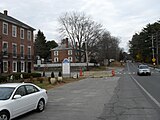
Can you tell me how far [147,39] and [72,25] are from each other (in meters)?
36.7

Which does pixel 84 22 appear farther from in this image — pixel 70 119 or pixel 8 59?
pixel 70 119

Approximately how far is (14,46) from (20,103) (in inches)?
1688

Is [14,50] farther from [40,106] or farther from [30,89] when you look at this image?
[30,89]

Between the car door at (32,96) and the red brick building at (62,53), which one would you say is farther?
the red brick building at (62,53)

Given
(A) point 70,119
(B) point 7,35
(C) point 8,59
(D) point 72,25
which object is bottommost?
(A) point 70,119

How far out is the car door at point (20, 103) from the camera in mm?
9555

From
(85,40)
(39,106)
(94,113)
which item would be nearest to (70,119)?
(94,113)

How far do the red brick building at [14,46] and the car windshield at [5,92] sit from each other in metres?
35.3

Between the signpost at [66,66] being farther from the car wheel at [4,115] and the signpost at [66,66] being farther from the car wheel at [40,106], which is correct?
the car wheel at [4,115]

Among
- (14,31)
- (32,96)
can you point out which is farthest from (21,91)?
(14,31)

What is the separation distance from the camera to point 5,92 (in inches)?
398

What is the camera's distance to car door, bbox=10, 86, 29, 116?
9.55m

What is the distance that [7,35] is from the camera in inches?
1914

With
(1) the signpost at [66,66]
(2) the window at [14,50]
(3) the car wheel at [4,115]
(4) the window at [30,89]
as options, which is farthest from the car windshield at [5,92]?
(2) the window at [14,50]
